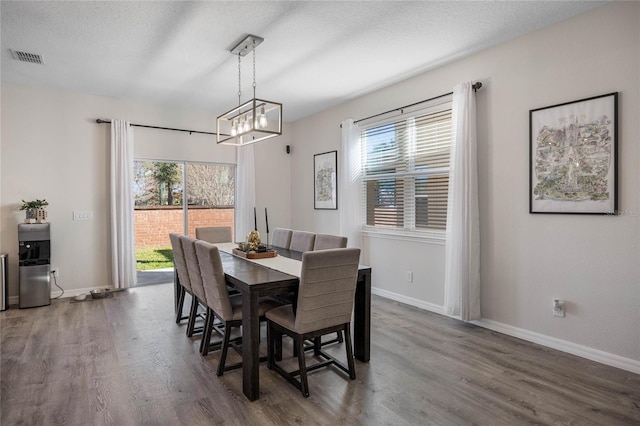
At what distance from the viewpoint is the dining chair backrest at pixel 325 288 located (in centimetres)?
227

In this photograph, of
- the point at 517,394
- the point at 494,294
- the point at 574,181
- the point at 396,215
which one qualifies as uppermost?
the point at 574,181

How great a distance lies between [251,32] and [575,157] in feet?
9.32

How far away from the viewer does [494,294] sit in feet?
11.5

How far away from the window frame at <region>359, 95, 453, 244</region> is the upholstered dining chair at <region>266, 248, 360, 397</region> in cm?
194

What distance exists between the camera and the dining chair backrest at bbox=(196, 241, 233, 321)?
2.51 m

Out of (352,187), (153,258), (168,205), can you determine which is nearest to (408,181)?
(352,187)

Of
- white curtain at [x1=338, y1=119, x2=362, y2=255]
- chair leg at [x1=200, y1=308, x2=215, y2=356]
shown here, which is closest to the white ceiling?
white curtain at [x1=338, y1=119, x2=362, y2=255]

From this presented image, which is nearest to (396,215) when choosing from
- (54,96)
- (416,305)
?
(416,305)

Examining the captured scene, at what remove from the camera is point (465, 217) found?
11.7ft

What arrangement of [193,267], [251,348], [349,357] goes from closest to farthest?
[251,348] → [349,357] → [193,267]

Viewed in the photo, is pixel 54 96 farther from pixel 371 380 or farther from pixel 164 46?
pixel 371 380

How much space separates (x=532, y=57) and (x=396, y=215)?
218 cm

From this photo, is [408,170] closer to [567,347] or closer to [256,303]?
[567,347]

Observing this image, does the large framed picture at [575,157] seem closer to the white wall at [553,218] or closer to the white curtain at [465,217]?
the white wall at [553,218]
